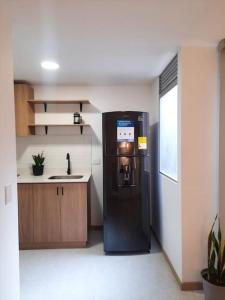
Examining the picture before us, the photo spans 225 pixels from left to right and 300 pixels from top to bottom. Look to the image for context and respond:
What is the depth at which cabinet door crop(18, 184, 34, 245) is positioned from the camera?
10.3 feet

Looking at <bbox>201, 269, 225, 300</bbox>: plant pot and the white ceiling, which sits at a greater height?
the white ceiling

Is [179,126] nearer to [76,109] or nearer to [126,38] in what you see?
[126,38]

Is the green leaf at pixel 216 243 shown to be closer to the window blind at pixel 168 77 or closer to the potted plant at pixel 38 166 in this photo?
the window blind at pixel 168 77

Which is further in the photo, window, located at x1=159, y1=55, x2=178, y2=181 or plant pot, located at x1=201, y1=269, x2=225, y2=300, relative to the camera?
window, located at x1=159, y1=55, x2=178, y2=181

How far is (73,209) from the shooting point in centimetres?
318

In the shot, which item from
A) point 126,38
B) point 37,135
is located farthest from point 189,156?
point 37,135

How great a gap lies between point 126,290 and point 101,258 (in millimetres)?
705

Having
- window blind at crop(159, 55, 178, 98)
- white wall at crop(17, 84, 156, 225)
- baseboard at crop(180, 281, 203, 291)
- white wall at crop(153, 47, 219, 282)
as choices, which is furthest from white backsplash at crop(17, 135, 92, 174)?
baseboard at crop(180, 281, 203, 291)

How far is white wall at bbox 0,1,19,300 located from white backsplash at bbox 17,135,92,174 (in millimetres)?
2216

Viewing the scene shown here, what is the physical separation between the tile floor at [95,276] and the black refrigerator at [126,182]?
227 mm

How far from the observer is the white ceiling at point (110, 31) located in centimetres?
155

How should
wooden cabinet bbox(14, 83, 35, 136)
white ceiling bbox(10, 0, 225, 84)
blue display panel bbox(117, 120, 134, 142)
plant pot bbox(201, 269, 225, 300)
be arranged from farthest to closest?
1. wooden cabinet bbox(14, 83, 35, 136)
2. blue display panel bbox(117, 120, 134, 142)
3. plant pot bbox(201, 269, 225, 300)
4. white ceiling bbox(10, 0, 225, 84)

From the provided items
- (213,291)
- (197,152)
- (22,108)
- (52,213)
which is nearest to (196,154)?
(197,152)

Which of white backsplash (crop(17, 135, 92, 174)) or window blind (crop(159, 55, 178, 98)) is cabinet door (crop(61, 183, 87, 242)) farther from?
window blind (crop(159, 55, 178, 98))
